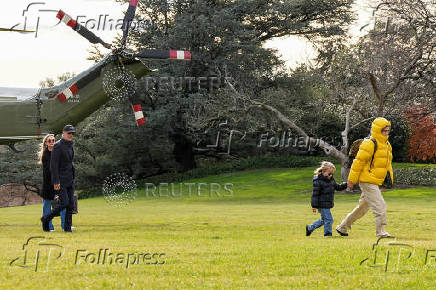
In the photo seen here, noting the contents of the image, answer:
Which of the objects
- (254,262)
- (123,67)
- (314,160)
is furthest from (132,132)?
(254,262)

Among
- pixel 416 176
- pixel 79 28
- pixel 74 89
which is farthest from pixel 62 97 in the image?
pixel 416 176

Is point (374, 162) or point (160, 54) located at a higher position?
point (160, 54)

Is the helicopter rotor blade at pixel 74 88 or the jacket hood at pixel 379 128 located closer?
the jacket hood at pixel 379 128

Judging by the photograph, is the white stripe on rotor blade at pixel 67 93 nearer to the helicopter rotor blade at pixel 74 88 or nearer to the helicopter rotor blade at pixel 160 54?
the helicopter rotor blade at pixel 74 88

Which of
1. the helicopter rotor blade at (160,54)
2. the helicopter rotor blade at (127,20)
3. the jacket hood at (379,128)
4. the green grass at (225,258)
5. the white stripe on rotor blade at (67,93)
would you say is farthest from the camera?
the helicopter rotor blade at (127,20)

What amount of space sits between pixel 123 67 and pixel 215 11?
2354 cm

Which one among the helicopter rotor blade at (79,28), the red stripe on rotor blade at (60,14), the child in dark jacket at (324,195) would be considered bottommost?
the child in dark jacket at (324,195)

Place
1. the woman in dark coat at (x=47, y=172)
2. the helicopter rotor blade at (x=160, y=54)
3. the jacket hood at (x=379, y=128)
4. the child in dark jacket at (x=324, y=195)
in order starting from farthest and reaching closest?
the helicopter rotor blade at (x=160, y=54) → the woman in dark coat at (x=47, y=172) → the child in dark jacket at (x=324, y=195) → the jacket hood at (x=379, y=128)

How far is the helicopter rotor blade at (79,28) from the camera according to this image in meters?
17.9

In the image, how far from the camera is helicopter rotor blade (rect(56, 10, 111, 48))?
1786 centimetres

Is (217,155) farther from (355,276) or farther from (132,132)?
(355,276)

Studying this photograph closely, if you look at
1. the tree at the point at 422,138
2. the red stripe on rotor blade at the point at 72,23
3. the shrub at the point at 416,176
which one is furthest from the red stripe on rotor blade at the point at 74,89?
the tree at the point at 422,138

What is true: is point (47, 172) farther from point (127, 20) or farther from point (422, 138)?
point (422, 138)

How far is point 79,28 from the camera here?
17.9 meters
